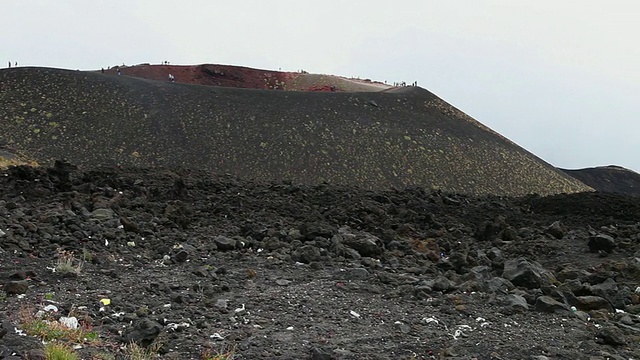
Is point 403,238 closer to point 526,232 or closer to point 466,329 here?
point 526,232

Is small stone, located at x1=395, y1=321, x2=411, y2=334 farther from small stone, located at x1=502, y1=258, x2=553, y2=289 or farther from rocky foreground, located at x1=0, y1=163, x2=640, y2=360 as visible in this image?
small stone, located at x1=502, y1=258, x2=553, y2=289

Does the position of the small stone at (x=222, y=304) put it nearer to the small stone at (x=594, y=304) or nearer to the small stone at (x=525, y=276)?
the small stone at (x=525, y=276)

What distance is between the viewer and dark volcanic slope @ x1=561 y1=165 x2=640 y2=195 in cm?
5178

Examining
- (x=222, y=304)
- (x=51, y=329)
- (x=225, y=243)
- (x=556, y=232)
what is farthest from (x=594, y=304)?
(x=51, y=329)

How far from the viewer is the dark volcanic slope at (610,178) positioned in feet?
170

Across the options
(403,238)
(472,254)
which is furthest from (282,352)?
(403,238)

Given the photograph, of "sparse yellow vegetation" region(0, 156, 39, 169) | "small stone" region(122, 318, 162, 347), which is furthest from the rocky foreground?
"sparse yellow vegetation" region(0, 156, 39, 169)

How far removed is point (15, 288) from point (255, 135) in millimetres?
26317

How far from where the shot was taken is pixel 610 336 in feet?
20.3

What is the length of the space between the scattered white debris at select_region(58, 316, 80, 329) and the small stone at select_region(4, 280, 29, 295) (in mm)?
1068

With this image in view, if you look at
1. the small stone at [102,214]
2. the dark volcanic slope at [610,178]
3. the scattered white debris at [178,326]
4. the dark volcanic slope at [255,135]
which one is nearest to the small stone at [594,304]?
the scattered white debris at [178,326]

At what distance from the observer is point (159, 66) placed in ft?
190

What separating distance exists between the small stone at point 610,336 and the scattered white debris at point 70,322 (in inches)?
201

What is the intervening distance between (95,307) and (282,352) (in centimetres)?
226
